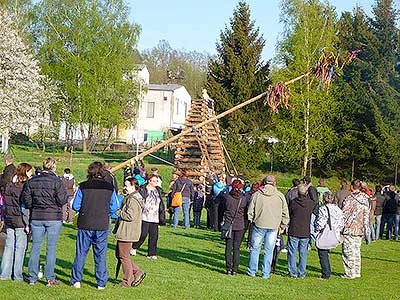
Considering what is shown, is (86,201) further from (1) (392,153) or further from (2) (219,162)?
(1) (392,153)

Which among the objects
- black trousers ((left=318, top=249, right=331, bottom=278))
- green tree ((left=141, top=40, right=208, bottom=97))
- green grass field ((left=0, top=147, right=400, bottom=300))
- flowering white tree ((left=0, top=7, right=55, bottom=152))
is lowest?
green grass field ((left=0, top=147, right=400, bottom=300))

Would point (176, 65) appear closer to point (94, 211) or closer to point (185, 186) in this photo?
point (185, 186)

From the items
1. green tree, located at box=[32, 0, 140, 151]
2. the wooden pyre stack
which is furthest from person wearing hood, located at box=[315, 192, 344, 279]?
green tree, located at box=[32, 0, 140, 151]

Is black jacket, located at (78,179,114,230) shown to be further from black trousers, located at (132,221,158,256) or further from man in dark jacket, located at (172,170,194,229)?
man in dark jacket, located at (172,170,194,229)

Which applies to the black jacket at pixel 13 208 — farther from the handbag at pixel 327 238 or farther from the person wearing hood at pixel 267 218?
the handbag at pixel 327 238

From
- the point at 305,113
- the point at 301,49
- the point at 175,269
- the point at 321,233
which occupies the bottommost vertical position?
the point at 175,269

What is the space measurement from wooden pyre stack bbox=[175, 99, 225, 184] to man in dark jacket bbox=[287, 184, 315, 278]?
63.3 ft

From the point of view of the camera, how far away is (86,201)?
10539mm

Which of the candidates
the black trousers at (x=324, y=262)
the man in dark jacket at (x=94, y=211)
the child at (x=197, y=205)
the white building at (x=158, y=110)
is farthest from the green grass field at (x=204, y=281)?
the white building at (x=158, y=110)

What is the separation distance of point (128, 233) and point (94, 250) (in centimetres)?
62

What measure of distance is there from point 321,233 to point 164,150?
4026 cm

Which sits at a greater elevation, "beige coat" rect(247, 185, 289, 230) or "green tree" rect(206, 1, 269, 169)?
"green tree" rect(206, 1, 269, 169)

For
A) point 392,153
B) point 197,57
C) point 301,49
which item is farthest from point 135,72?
point 197,57

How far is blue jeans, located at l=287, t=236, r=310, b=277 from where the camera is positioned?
13.2 m
